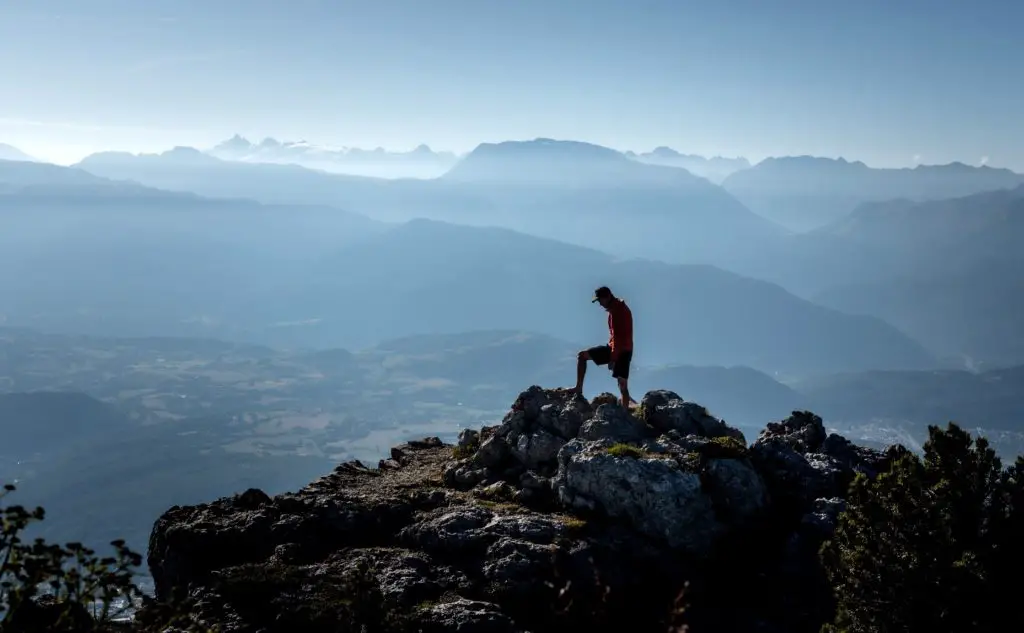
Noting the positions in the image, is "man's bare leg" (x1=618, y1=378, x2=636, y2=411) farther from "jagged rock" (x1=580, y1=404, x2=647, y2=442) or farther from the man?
"jagged rock" (x1=580, y1=404, x2=647, y2=442)

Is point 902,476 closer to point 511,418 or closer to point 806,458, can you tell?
point 806,458

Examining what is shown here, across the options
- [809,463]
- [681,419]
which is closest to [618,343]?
[681,419]

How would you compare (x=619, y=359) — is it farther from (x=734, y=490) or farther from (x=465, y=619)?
(x=465, y=619)

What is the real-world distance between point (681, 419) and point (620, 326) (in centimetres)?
390

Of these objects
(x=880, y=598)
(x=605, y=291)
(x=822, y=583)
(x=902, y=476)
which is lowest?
(x=822, y=583)

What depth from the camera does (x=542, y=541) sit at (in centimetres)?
1599

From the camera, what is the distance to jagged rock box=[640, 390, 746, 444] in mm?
22453

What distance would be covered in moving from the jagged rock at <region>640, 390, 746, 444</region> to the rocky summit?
0.30 m

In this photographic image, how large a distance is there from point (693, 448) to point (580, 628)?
789cm

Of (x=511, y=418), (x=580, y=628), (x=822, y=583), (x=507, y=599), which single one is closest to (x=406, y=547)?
(x=507, y=599)

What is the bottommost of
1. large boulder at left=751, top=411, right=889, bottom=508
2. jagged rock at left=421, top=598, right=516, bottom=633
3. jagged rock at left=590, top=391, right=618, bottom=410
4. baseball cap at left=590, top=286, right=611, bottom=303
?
jagged rock at left=421, top=598, right=516, bottom=633

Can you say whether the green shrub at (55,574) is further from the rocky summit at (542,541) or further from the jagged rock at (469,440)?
the jagged rock at (469,440)

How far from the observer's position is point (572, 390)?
25.4 meters

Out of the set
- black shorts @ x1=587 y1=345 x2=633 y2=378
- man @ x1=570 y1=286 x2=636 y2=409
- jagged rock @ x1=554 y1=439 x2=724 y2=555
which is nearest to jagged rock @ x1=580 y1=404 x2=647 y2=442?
man @ x1=570 y1=286 x2=636 y2=409
